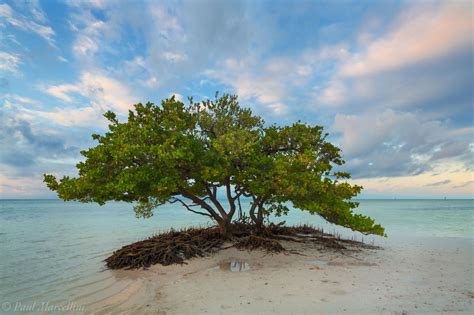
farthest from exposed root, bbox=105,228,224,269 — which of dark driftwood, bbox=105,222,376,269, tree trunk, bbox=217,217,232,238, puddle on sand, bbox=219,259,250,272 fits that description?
puddle on sand, bbox=219,259,250,272

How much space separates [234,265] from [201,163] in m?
4.28

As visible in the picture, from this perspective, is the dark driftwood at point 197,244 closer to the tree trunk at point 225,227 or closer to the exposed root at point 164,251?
the exposed root at point 164,251

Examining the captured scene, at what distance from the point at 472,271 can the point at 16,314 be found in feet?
49.7

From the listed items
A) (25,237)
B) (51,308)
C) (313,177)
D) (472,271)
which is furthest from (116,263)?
(25,237)

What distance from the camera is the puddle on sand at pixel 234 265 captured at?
11391 millimetres

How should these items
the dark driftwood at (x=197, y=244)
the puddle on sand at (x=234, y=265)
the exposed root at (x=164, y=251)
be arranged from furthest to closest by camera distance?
the dark driftwood at (x=197, y=244) → the exposed root at (x=164, y=251) → the puddle on sand at (x=234, y=265)

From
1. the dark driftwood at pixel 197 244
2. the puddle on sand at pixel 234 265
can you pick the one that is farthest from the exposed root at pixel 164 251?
the puddle on sand at pixel 234 265

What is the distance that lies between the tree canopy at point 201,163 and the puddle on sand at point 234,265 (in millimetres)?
2943

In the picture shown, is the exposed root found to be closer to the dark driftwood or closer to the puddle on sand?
the dark driftwood

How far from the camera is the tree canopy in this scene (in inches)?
462

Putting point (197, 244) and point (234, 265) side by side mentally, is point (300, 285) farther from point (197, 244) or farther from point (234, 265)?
point (197, 244)

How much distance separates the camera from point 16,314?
879 centimetres

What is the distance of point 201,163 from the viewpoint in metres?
12.8

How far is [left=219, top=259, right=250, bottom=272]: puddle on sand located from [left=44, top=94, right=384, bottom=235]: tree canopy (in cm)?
294
